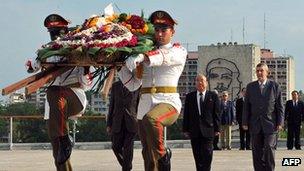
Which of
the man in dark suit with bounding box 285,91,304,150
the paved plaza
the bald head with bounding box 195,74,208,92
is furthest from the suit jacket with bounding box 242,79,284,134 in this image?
the man in dark suit with bounding box 285,91,304,150

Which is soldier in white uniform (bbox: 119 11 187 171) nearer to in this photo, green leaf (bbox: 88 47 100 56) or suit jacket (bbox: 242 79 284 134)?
green leaf (bbox: 88 47 100 56)

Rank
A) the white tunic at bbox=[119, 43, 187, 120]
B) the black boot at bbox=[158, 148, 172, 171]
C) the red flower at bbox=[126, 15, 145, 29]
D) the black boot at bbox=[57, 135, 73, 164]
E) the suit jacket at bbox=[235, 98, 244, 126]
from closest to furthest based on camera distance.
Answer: the black boot at bbox=[158, 148, 172, 171] < the white tunic at bbox=[119, 43, 187, 120] < the red flower at bbox=[126, 15, 145, 29] < the black boot at bbox=[57, 135, 73, 164] < the suit jacket at bbox=[235, 98, 244, 126]

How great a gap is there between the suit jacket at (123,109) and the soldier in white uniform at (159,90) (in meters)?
2.63

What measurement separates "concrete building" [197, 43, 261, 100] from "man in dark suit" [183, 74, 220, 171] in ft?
346

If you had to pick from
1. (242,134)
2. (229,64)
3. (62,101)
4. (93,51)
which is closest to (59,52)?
(93,51)

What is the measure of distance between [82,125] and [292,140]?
21.1ft

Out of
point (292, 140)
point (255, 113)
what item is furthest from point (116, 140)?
point (292, 140)

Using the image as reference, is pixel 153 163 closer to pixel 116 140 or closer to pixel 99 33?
pixel 99 33

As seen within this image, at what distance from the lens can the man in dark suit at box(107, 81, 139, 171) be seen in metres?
11.4

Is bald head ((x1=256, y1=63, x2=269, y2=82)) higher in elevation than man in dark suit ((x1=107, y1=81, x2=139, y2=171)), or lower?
higher

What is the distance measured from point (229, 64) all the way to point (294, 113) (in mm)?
104856

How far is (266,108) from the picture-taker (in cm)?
1120

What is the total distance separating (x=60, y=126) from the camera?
364 inches

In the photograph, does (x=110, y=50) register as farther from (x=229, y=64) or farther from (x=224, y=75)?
(x=229, y=64)
